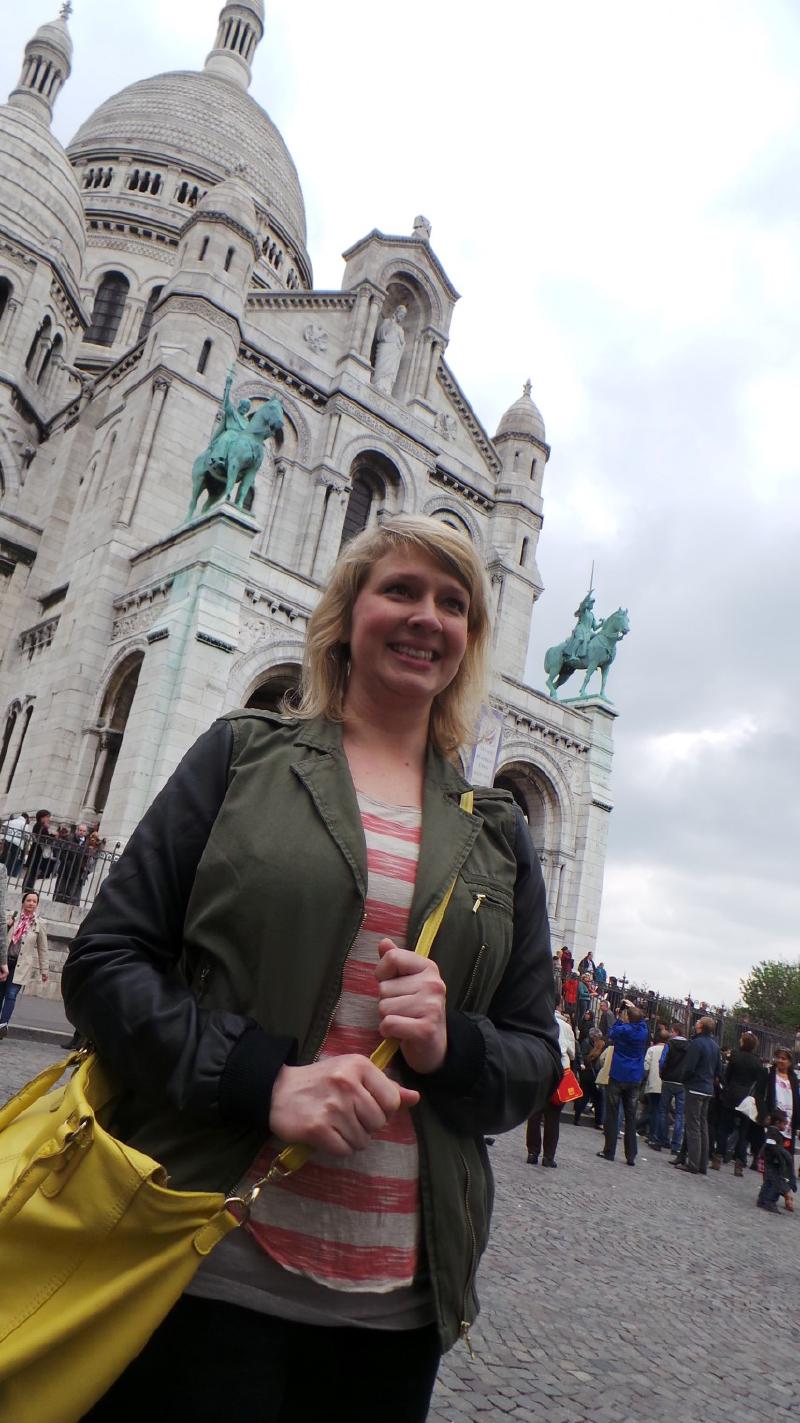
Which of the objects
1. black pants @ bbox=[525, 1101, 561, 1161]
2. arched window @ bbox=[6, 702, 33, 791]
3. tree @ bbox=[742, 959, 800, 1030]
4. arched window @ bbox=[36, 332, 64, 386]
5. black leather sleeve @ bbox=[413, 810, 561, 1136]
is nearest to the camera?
black leather sleeve @ bbox=[413, 810, 561, 1136]

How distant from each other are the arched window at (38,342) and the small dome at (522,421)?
42.3ft

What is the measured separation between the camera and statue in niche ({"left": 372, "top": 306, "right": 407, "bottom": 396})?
25.0 meters

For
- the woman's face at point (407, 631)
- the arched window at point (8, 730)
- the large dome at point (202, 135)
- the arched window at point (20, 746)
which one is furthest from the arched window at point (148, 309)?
the woman's face at point (407, 631)

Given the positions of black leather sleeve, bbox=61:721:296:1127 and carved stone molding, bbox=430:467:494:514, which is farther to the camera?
carved stone molding, bbox=430:467:494:514

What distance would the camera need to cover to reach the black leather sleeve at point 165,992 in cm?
131

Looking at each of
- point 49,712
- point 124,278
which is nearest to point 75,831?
point 49,712

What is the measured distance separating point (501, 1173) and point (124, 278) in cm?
3385

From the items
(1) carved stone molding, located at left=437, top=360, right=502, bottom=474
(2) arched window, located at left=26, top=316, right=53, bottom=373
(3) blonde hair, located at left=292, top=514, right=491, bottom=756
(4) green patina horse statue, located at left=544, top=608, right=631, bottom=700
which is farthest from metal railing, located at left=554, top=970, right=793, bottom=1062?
(2) arched window, located at left=26, top=316, right=53, bottom=373

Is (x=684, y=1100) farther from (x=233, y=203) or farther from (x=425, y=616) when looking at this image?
(x=233, y=203)

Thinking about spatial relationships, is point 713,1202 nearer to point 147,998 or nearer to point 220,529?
point 147,998

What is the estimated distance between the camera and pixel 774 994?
53281mm

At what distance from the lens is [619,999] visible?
64.5 ft

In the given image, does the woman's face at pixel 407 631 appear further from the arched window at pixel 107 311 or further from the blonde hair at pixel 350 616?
the arched window at pixel 107 311

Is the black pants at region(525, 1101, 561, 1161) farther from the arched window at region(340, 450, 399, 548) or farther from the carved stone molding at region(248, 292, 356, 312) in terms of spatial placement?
the carved stone molding at region(248, 292, 356, 312)
